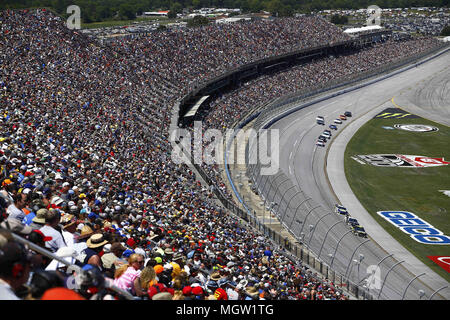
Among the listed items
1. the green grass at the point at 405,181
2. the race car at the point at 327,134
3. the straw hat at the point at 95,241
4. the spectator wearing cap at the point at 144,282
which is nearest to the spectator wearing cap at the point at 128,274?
the spectator wearing cap at the point at 144,282

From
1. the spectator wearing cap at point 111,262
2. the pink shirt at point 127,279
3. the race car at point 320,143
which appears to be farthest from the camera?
the race car at point 320,143

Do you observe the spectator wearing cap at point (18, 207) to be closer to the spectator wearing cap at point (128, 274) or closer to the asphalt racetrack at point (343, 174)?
the spectator wearing cap at point (128, 274)

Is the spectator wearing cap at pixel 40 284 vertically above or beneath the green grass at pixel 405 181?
above

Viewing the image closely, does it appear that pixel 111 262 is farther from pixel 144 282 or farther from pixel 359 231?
pixel 359 231

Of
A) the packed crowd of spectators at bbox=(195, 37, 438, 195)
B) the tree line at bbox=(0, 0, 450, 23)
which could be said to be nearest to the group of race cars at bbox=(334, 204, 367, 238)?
the packed crowd of spectators at bbox=(195, 37, 438, 195)

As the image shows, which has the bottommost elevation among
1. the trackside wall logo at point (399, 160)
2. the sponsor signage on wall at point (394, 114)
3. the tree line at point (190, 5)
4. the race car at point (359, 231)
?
the race car at point (359, 231)
